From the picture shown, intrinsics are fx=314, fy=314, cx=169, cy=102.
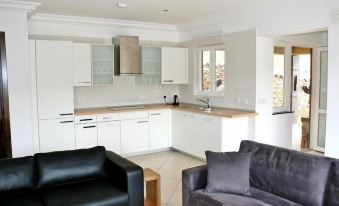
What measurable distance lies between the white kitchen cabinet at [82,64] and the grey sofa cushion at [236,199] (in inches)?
134

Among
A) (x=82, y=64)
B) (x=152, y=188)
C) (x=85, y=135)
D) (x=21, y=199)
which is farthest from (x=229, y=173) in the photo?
(x=82, y=64)

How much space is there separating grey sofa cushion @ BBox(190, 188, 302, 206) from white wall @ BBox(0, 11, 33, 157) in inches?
115

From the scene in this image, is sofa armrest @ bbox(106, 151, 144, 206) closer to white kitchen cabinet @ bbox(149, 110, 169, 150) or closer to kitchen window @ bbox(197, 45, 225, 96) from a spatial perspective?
white kitchen cabinet @ bbox(149, 110, 169, 150)

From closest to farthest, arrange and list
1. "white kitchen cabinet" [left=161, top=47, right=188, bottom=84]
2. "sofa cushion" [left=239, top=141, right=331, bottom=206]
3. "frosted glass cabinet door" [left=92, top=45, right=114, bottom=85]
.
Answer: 1. "sofa cushion" [left=239, top=141, right=331, bottom=206]
2. "frosted glass cabinet door" [left=92, top=45, right=114, bottom=85]
3. "white kitchen cabinet" [left=161, top=47, right=188, bottom=84]

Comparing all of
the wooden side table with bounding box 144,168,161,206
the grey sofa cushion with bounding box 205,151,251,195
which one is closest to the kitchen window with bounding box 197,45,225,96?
the wooden side table with bounding box 144,168,161,206

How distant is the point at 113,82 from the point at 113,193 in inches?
133

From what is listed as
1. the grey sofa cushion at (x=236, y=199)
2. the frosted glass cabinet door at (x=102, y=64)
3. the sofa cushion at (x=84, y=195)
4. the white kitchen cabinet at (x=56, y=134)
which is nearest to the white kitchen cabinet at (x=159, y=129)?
the frosted glass cabinet door at (x=102, y=64)

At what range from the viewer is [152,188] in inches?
141

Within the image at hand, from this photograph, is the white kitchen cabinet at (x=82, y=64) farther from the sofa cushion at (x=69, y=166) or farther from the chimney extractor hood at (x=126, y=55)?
the sofa cushion at (x=69, y=166)

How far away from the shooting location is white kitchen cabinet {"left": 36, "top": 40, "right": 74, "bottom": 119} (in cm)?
503

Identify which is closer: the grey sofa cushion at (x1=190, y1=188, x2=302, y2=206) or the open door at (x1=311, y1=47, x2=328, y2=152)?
the grey sofa cushion at (x1=190, y1=188, x2=302, y2=206)

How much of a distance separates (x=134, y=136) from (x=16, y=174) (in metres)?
3.09

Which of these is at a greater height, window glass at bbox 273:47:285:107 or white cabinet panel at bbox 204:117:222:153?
window glass at bbox 273:47:285:107

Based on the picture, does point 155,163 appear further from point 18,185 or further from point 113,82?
point 18,185
